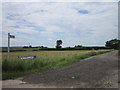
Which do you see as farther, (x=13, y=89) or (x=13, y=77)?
(x=13, y=77)

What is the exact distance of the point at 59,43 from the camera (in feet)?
298

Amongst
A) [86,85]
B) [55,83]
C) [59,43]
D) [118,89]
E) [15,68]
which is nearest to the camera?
[118,89]

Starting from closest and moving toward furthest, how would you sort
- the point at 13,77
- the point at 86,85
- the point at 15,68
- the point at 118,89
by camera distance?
the point at 118,89 < the point at 86,85 < the point at 13,77 < the point at 15,68

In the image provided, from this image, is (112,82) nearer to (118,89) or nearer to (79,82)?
(118,89)

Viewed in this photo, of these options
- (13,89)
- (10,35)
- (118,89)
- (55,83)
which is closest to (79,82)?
(55,83)

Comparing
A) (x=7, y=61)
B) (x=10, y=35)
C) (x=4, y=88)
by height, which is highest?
(x=10, y=35)

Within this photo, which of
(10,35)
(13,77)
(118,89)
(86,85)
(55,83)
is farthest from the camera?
(10,35)

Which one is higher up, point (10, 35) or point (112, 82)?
point (10, 35)

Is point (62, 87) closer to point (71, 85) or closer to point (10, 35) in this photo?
point (71, 85)

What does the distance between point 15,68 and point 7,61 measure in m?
0.70

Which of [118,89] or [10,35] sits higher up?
[10,35]

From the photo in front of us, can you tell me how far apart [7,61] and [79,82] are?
541 centimetres

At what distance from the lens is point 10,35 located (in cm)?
1102

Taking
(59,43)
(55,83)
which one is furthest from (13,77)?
(59,43)
